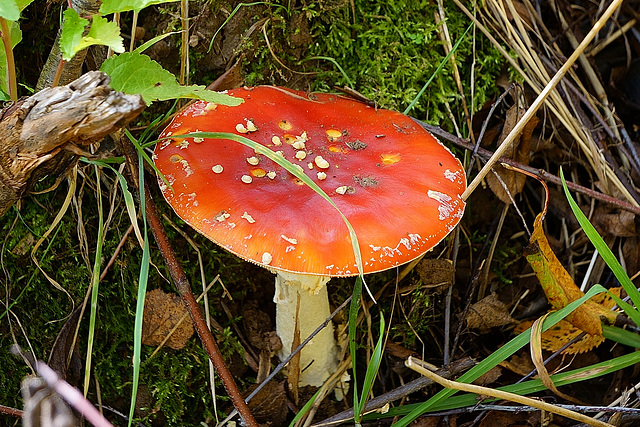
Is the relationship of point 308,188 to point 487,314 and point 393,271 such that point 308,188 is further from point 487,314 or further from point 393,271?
point 487,314

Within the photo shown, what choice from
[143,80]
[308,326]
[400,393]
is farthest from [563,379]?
[143,80]

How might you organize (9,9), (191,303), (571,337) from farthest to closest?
(571,337), (191,303), (9,9)

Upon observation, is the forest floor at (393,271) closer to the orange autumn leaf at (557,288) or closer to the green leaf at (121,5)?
the orange autumn leaf at (557,288)

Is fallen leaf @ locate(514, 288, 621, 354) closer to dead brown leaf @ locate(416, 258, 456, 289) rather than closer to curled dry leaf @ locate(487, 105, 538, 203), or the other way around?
dead brown leaf @ locate(416, 258, 456, 289)

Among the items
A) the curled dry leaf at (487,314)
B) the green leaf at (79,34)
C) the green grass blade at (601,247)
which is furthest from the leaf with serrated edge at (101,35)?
the curled dry leaf at (487,314)

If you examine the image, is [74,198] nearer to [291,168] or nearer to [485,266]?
[291,168]

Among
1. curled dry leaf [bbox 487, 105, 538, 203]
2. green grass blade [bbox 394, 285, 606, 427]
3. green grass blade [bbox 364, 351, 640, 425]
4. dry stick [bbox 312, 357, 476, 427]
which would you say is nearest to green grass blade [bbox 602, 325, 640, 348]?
green grass blade [bbox 364, 351, 640, 425]
